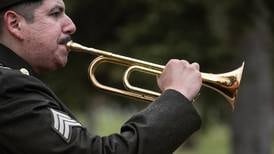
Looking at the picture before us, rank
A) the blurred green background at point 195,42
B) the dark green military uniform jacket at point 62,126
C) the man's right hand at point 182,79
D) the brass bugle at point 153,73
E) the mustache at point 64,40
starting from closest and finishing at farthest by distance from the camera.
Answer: the dark green military uniform jacket at point 62,126 → the man's right hand at point 182,79 → the mustache at point 64,40 → the brass bugle at point 153,73 → the blurred green background at point 195,42

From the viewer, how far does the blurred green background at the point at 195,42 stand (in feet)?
22.7

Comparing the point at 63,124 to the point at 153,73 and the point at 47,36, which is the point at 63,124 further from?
the point at 153,73

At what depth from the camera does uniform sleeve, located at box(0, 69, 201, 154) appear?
3084 mm

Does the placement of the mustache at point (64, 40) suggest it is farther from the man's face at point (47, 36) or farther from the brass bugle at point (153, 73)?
the brass bugle at point (153, 73)

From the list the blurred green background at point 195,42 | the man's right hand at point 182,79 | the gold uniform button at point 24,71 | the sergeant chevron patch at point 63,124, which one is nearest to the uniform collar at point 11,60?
the gold uniform button at point 24,71

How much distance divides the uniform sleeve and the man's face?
0.64 feet

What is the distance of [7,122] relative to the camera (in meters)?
3.10

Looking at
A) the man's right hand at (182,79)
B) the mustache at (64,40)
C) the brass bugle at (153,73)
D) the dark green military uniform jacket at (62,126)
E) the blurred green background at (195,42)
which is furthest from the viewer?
the blurred green background at (195,42)

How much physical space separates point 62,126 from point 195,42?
4471mm

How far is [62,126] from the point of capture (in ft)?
10.2

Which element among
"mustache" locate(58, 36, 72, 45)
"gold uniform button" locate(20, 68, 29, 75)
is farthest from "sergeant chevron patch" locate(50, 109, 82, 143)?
"mustache" locate(58, 36, 72, 45)

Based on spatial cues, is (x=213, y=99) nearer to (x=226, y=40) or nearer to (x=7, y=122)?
(x=226, y=40)

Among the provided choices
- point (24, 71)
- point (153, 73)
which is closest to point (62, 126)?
point (24, 71)

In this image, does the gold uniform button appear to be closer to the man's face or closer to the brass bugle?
the man's face
